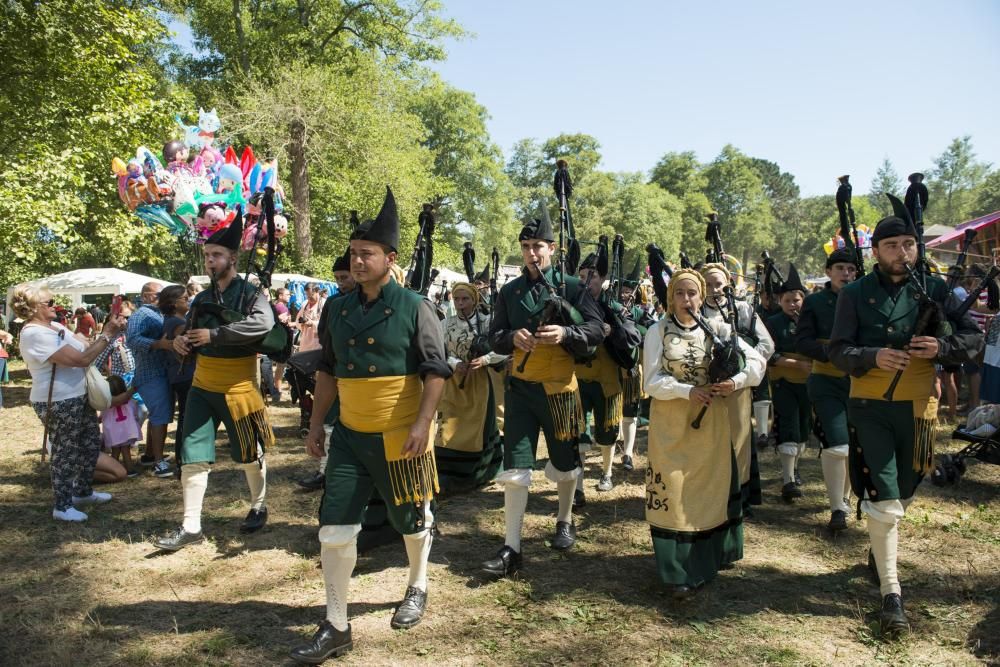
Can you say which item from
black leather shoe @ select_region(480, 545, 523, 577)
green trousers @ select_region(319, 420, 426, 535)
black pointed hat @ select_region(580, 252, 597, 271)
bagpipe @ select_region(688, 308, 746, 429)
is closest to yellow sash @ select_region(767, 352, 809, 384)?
black pointed hat @ select_region(580, 252, 597, 271)

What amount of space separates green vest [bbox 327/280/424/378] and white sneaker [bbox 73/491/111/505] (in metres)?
3.97

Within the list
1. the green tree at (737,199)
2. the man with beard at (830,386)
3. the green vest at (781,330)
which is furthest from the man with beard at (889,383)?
the green tree at (737,199)

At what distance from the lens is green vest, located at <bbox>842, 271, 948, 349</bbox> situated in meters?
3.90

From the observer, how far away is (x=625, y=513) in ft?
19.3

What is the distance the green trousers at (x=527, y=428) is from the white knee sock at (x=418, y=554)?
37.5 inches

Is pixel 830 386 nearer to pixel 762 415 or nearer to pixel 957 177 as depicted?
pixel 762 415

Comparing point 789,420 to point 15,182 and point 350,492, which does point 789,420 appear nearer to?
point 350,492

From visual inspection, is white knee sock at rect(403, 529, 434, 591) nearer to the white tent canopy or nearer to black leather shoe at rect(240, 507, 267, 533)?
black leather shoe at rect(240, 507, 267, 533)

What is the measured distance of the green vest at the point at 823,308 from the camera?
547 cm

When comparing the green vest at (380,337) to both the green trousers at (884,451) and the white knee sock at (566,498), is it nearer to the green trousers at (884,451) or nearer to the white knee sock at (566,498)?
the white knee sock at (566,498)

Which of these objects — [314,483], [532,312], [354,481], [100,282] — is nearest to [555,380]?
[532,312]

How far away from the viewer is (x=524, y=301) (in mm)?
4883

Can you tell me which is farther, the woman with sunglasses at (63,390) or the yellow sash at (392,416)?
the woman with sunglasses at (63,390)

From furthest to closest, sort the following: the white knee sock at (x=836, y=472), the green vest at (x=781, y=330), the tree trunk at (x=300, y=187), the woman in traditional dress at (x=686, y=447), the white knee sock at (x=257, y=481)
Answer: the tree trunk at (x=300, y=187) < the green vest at (x=781, y=330) < the white knee sock at (x=257, y=481) < the white knee sock at (x=836, y=472) < the woman in traditional dress at (x=686, y=447)
